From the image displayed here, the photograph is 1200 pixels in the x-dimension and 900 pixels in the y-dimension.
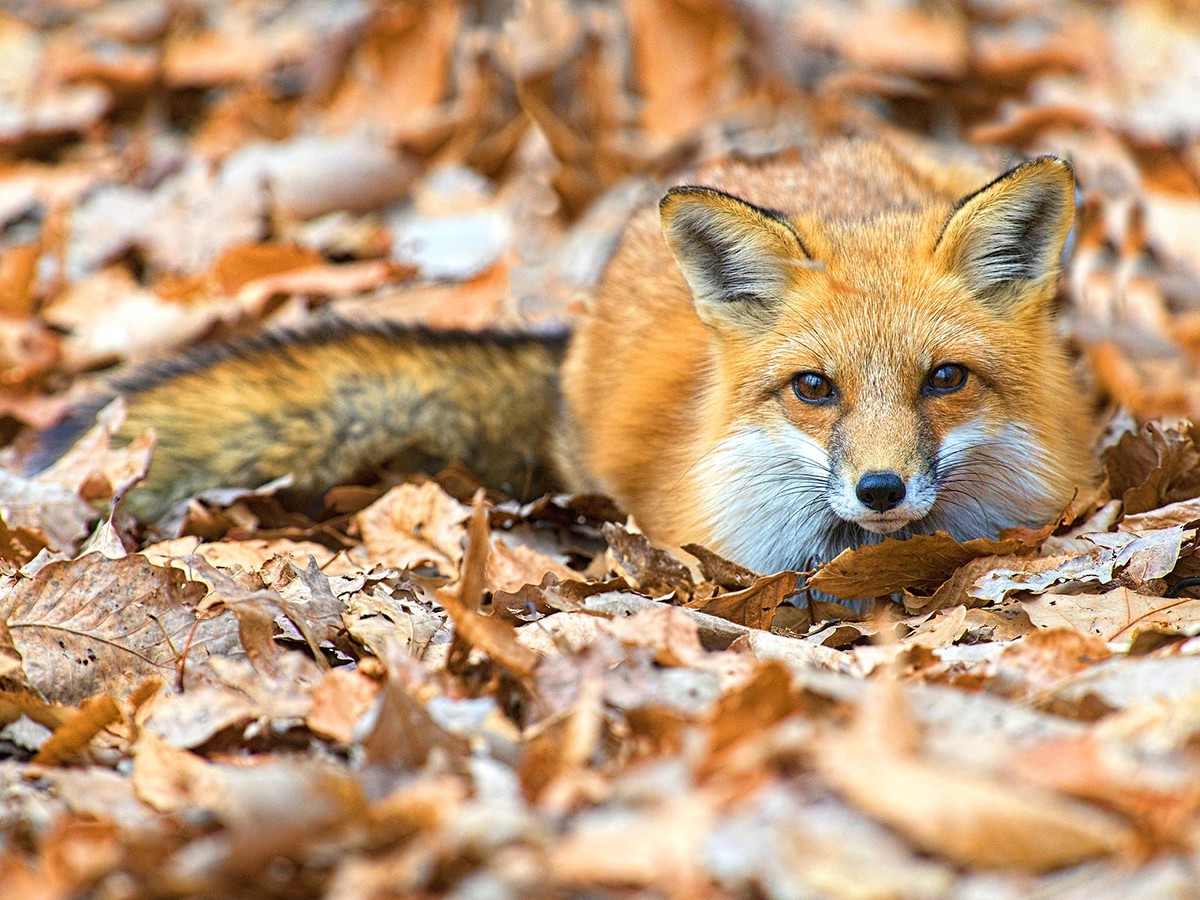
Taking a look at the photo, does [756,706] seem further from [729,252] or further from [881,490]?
[729,252]

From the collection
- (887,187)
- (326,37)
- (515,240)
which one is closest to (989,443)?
(887,187)

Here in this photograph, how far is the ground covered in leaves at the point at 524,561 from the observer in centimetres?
207

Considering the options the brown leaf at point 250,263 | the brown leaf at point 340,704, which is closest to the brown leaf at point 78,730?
the brown leaf at point 340,704

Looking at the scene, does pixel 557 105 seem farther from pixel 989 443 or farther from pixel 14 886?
pixel 14 886

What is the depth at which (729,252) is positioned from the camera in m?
4.12

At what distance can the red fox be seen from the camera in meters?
3.88

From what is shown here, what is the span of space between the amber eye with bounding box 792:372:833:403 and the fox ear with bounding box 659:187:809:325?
0.29m

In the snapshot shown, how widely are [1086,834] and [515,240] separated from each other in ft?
19.6

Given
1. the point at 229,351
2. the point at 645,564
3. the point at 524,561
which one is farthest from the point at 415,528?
the point at 229,351

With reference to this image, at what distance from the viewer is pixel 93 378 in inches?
248

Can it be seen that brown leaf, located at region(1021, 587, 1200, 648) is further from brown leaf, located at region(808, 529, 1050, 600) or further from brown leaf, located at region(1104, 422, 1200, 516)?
brown leaf, located at region(1104, 422, 1200, 516)

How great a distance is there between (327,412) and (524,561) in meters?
1.21

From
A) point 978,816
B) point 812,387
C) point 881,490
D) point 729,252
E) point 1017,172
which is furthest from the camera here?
point 729,252

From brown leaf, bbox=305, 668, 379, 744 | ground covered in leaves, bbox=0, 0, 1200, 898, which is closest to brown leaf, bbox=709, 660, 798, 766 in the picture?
ground covered in leaves, bbox=0, 0, 1200, 898
